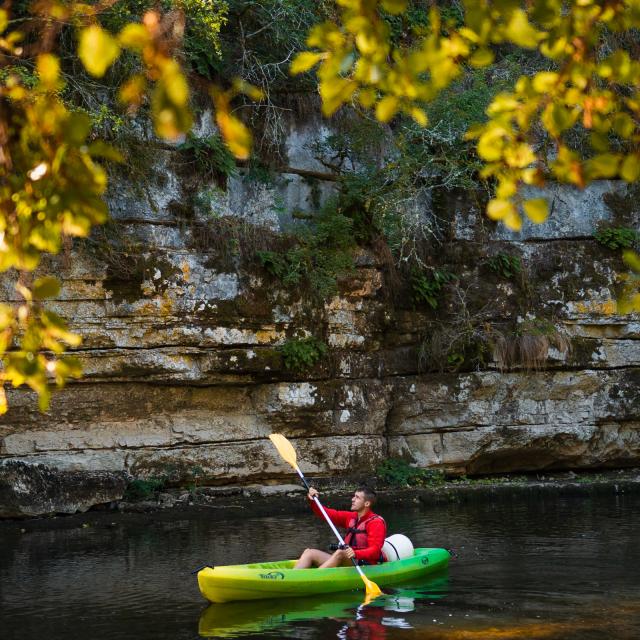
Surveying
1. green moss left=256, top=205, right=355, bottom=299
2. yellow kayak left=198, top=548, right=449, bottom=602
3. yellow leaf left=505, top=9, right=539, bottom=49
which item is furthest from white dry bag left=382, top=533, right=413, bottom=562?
yellow leaf left=505, top=9, right=539, bottom=49

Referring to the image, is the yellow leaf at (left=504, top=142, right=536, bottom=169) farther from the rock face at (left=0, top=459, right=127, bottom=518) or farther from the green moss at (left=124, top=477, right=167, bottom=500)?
the green moss at (left=124, top=477, right=167, bottom=500)

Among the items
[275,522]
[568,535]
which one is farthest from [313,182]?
[568,535]

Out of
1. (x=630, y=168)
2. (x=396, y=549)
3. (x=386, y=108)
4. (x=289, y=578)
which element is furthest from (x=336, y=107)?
(x=396, y=549)

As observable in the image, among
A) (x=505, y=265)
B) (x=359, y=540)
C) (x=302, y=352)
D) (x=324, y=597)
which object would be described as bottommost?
(x=324, y=597)

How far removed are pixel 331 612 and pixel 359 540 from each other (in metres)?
1.13

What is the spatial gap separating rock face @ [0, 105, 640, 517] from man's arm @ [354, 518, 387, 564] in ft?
16.0

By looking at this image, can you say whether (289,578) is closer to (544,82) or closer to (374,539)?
(374,539)

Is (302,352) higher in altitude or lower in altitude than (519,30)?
lower

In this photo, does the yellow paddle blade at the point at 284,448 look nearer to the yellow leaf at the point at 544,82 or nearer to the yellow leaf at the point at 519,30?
the yellow leaf at the point at 544,82

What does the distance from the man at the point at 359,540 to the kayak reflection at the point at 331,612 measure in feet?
1.17

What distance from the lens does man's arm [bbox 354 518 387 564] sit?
8.80m

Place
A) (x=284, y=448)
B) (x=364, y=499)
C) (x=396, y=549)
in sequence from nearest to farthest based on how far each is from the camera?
(x=364, y=499) → (x=396, y=549) → (x=284, y=448)

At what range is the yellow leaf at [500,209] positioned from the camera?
285 cm

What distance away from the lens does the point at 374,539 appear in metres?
8.91
